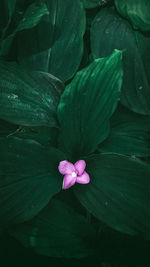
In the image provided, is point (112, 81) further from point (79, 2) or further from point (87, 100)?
point (79, 2)

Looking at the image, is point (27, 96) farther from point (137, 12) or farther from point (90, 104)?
point (137, 12)

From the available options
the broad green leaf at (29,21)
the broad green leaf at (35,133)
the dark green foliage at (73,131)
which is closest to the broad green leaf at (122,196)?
the dark green foliage at (73,131)

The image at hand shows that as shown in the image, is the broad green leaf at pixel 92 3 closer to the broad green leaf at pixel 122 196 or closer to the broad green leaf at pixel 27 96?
the broad green leaf at pixel 27 96

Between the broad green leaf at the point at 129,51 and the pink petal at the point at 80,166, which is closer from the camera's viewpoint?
the pink petal at the point at 80,166

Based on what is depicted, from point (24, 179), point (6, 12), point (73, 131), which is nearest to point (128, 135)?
point (73, 131)

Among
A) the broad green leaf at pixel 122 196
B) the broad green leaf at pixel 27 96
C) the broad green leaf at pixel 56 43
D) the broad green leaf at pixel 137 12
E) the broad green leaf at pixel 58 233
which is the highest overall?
the broad green leaf at pixel 137 12
